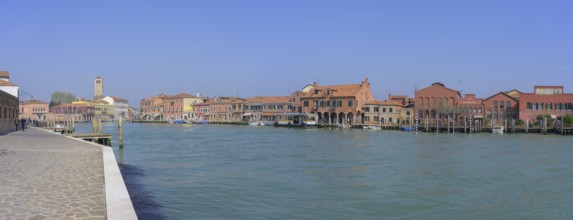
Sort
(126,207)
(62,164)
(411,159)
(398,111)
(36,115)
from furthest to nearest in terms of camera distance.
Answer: (36,115)
(398,111)
(411,159)
(62,164)
(126,207)

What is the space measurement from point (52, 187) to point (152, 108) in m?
126

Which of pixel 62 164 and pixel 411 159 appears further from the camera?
pixel 411 159

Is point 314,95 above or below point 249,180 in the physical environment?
above

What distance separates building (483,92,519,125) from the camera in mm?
68875

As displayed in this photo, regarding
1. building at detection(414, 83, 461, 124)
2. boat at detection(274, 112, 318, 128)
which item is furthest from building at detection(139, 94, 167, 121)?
building at detection(414, 83, 461, 124)

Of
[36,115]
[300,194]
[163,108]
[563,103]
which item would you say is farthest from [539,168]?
[36,115]

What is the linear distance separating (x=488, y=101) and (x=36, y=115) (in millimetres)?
105707

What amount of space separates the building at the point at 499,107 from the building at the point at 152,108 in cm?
8280

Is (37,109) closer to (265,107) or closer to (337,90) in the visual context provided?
(265,107)

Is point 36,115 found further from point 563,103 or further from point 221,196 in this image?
point 221,196

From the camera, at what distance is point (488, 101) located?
70125 mm

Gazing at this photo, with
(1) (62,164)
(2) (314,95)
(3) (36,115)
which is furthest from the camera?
(3) (36,115)

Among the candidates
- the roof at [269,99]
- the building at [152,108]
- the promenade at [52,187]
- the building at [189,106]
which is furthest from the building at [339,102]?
the promenade at [52,187]

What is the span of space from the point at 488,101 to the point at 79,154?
64.4 metres
